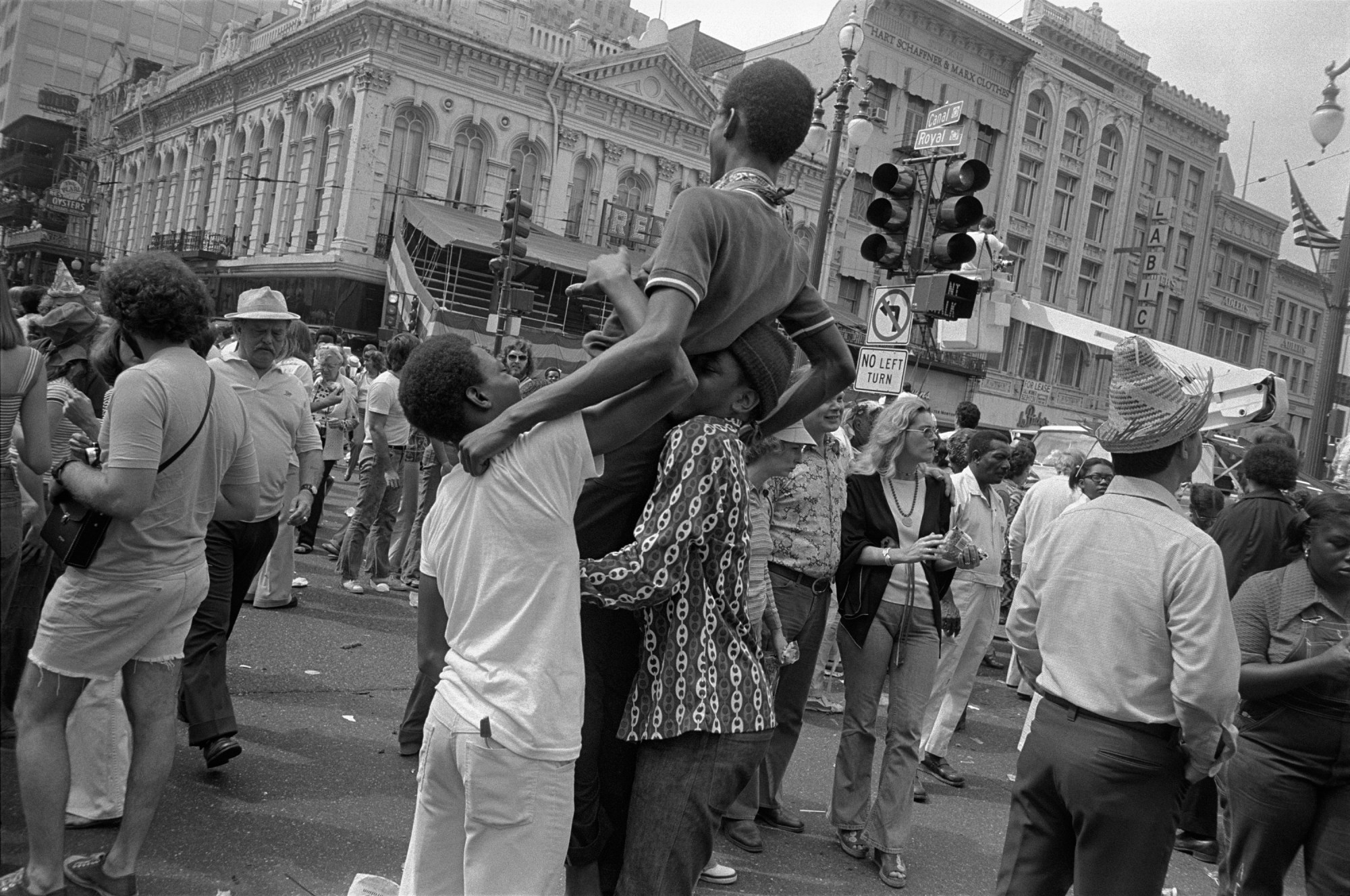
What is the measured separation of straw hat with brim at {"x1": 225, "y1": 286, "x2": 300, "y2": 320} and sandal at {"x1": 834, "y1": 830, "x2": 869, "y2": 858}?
3847 mm

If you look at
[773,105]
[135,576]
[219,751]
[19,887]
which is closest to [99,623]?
[135,576]

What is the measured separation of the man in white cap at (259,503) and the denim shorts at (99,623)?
2.81 ft

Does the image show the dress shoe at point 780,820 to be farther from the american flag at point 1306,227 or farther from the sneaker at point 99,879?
the american flag at point 1306,227

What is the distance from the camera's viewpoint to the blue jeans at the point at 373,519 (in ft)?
30.1

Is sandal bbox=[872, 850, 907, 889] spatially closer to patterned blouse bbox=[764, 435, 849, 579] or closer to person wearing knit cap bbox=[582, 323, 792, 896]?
patterned blouse bbox=[764, 435, 849, 579]

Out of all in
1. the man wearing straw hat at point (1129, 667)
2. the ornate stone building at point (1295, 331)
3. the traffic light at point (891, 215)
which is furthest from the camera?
the ornate stone building at point (1295, 331)

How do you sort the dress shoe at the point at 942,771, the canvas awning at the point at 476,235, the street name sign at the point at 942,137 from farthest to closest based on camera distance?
1. the canvas awning at the point at 476,235
2. the street name sign at the point at 942,137
3. the dress shoe at the point at 942,771

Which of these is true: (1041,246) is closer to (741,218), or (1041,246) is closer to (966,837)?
(966,837)

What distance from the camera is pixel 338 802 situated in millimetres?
4625

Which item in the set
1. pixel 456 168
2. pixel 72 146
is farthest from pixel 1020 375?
pixel 72 146

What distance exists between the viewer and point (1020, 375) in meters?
41.8

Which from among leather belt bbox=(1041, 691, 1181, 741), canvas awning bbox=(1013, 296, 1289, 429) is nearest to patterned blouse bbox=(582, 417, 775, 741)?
leather belt bbox=(1041, 691, 1181, 741)

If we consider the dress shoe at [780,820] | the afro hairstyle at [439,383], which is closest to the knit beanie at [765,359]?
the afro hairstyle at [439,383]

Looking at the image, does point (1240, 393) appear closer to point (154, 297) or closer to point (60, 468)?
point (154, 297)
